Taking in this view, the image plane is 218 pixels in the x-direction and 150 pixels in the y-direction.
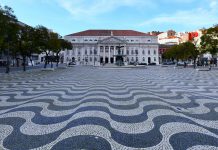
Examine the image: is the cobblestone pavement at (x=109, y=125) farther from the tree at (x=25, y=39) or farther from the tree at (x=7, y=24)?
the tree at (x=25, y=39)

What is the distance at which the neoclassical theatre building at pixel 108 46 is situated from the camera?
104500 millimetres

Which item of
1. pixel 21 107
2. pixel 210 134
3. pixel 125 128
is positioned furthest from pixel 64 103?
pixel 210 134

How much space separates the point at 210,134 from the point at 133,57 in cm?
10603

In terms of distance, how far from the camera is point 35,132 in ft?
15.9

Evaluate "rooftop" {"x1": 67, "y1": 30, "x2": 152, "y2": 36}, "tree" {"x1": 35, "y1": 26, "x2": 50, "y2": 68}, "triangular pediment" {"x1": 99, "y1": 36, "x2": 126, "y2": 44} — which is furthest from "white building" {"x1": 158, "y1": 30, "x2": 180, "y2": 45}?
"tree" {"x1": 35, "y1": 26, "x2": 50, "y2": 68}

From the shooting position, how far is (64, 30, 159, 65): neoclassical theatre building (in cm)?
10450

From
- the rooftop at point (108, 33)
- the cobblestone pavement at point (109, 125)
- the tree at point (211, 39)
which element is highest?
the rooftop at point (108, 33)

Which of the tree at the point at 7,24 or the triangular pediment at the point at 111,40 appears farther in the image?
the triangular pediment at the point at 111,40

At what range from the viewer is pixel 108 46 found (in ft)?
341

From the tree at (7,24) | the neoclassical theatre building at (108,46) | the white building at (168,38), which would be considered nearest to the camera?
the tree at (7,24)

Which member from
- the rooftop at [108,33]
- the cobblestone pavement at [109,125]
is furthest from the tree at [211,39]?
the rooftop at [108,33]

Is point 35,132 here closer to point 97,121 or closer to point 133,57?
point 97,121

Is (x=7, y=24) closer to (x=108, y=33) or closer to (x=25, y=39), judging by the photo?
(x=25, y=39)

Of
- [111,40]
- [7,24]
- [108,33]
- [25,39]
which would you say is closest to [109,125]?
[7,24]
